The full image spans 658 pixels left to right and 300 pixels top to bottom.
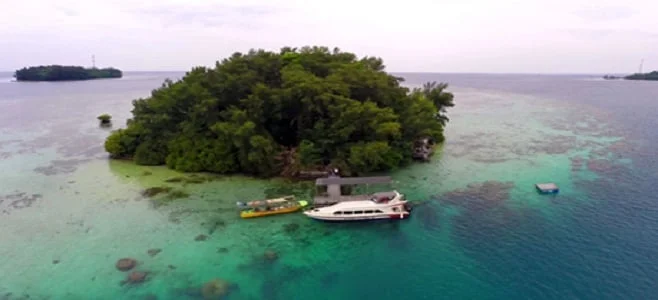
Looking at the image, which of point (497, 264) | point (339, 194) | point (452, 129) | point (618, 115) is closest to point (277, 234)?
point (339, 194)

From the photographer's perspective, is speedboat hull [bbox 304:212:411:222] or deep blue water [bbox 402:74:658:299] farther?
speedboat hull [bbox 304:212:411:222]

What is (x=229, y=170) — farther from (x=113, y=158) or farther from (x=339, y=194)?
(x=113, y=158)

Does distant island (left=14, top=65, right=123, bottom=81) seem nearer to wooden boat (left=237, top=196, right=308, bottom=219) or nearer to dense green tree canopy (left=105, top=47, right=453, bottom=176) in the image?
dense green tree canopy (left=105, top=47, right=453, bottom=176)

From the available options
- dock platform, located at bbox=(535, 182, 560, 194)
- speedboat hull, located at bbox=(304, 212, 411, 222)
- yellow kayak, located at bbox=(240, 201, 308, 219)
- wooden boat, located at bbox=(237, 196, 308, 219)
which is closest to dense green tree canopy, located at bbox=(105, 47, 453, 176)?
wooden boat, located at bbox=(237, 196, 308, 219)

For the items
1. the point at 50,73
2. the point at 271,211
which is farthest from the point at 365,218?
the point at 50,73

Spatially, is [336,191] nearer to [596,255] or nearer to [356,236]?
[356,236]

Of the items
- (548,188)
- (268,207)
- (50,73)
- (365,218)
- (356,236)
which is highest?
(50,73)

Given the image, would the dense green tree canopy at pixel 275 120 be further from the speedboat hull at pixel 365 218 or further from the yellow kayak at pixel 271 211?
the speedboat hull at pixel 365 218
